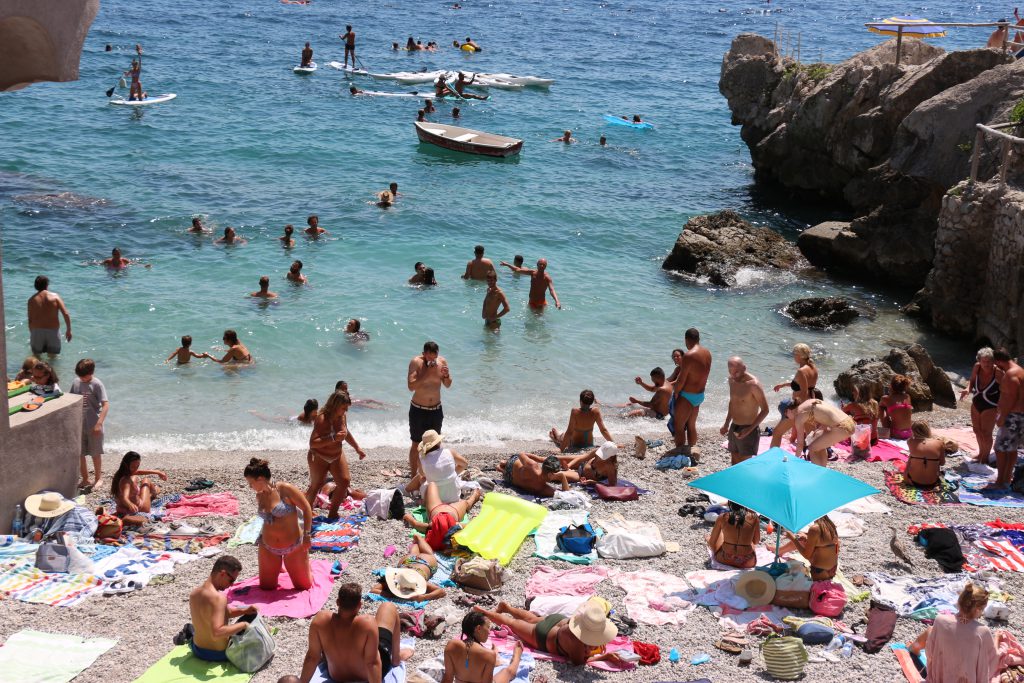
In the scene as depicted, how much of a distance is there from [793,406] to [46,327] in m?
10.9

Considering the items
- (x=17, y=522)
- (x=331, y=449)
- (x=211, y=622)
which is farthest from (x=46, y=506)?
(x=211, y=622)

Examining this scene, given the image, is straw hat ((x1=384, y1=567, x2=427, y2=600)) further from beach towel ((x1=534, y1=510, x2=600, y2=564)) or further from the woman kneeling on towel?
beach towel ((x1=534, y1=510, x2=600, y2=564))

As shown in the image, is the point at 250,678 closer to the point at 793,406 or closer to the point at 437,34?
the point at 793,406

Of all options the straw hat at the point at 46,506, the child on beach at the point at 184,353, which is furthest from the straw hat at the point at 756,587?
the child on beach at the point at 184,353

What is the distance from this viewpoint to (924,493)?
38.7ft

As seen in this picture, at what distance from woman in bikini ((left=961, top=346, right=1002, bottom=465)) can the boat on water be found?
2105 cm

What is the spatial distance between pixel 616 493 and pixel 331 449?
325 centimetres

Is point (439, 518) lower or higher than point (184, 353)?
higher

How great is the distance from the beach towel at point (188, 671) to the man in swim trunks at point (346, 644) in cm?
59

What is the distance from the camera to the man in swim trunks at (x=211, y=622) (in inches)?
314

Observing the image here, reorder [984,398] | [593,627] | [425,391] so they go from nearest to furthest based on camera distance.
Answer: [593,627] < [425,391] < [984,398]

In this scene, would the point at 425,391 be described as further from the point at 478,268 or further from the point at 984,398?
the point at 478,268

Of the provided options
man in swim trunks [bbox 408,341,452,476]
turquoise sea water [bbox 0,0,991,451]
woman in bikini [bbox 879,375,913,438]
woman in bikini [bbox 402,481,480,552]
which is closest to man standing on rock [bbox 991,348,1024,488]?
woman in bikini [bbox 879,375,913,438]

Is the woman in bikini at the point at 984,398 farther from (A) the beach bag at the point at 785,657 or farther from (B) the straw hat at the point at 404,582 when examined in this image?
(B) the straw hat at the point at 404,582
